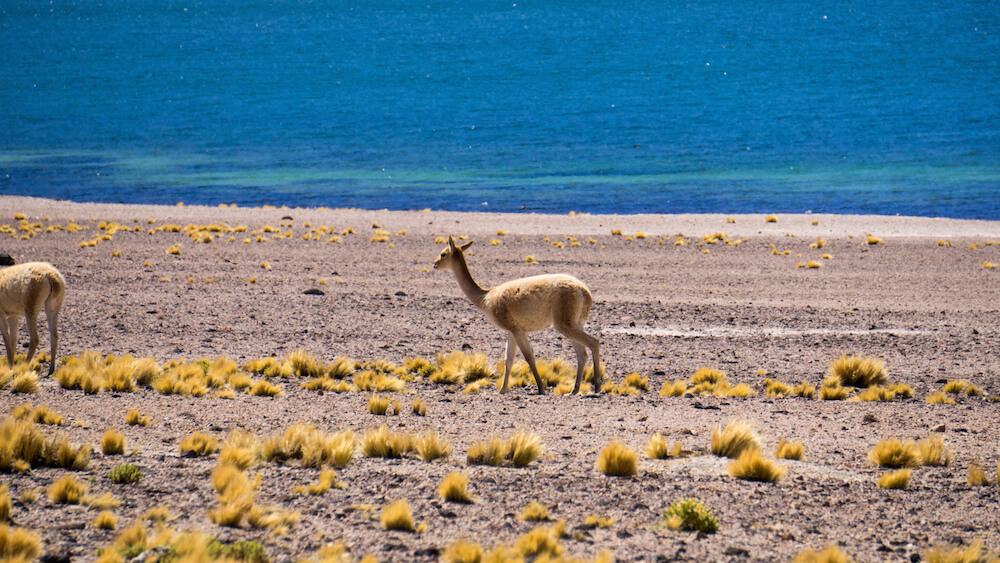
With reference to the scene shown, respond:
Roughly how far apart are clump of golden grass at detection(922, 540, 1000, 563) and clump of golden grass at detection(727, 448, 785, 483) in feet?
4.42

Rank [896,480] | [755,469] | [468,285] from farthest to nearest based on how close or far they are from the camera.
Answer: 1. [468,285]
2. [755,469]
3. [896,480]

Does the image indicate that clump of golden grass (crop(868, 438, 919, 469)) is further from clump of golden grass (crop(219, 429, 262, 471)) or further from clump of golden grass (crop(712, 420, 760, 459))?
clump of golden grass (crop(219, 429, 262, 471))

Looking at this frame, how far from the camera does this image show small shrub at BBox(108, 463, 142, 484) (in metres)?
5.71

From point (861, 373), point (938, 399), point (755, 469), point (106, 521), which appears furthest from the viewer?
point (861, 373)

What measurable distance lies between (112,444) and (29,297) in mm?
3705

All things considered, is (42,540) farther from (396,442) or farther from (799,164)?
(799,164)

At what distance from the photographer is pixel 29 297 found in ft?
30.2

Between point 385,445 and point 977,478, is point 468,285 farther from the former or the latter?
point 977,478

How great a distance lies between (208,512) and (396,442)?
5.76 feet

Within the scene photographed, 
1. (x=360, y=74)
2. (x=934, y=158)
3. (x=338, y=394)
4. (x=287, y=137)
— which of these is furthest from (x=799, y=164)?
(x=360, y=74)

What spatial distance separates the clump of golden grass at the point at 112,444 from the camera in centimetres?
635

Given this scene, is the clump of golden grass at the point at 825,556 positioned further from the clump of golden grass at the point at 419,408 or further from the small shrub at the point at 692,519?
the clump of golden grass at the point at 419,408

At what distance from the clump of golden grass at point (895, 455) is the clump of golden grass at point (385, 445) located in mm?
3462

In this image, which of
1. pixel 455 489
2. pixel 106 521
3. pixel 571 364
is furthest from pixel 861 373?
pixel 106 521
